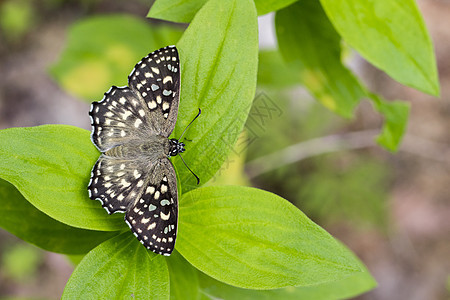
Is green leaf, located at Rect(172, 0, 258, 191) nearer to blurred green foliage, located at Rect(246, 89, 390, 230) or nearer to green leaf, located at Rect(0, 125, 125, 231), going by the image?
green leaf, located at Rect(0, 125, 125, 231)

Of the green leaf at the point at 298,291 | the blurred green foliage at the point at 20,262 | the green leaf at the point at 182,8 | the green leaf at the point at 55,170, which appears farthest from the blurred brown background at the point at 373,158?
the green leaf at the point at 55,170

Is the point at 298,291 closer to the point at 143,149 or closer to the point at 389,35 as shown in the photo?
the point at 143,149

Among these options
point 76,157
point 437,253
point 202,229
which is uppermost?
point 76,157

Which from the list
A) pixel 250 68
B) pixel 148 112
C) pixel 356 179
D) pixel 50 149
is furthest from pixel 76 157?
pixel 356 179

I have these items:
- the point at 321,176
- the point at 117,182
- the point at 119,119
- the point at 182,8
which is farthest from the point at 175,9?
the point at 321,176

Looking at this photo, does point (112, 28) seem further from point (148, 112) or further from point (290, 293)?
point (290, 293)
